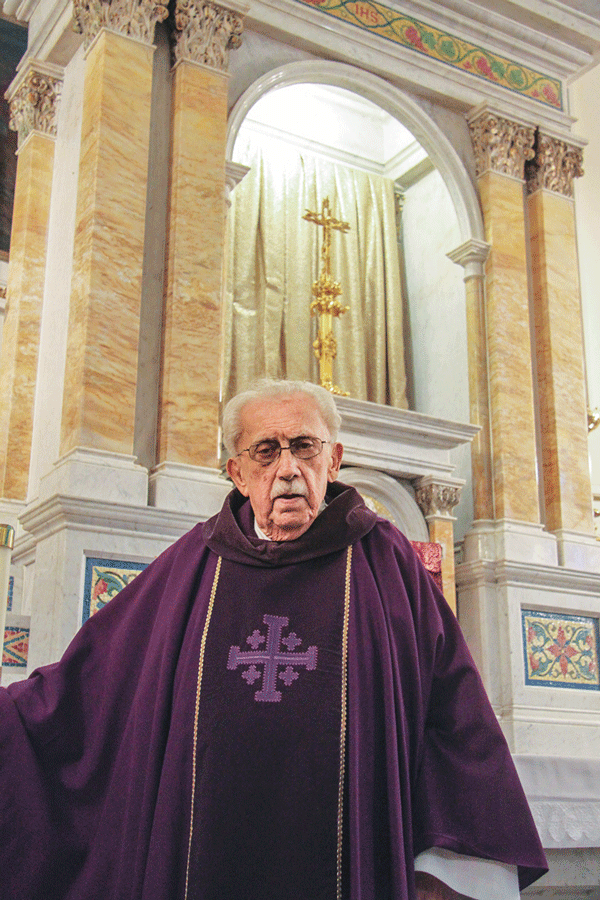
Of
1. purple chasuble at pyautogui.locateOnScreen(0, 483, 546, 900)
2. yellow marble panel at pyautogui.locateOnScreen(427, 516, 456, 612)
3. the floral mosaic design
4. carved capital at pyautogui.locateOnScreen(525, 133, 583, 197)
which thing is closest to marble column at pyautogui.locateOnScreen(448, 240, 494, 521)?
yellow marble panel at pyautogui.locateOnScreen(427, 516, 456, 612)

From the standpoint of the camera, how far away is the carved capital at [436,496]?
7082 millimetres

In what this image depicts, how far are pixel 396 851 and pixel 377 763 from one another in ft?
0.66

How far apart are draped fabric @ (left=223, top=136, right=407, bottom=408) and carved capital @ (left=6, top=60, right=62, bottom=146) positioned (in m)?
1.83

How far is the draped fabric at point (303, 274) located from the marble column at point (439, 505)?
165cm

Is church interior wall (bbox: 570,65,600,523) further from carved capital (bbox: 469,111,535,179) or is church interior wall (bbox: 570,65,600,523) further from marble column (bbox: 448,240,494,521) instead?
marble column (bbox: 448,240,494,521)

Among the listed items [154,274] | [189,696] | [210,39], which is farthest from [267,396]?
[210,39]

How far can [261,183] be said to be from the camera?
895 cm

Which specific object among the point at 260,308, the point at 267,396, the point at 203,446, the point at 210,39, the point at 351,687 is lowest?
the point at 351,687

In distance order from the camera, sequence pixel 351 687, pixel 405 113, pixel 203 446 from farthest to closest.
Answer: pixel 405 113
pixel 203 446
pixel 351 687

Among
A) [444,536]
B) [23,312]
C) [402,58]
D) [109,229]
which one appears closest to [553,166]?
[402,58]

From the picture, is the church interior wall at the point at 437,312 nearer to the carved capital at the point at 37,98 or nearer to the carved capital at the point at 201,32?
the carved capital at the point at 201,32

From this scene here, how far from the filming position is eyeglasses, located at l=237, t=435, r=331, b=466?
108 inches

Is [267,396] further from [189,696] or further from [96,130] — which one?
[96,130]

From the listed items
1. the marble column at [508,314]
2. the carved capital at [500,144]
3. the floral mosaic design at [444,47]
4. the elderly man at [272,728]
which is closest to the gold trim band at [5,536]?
the elderly man at [272,728]
